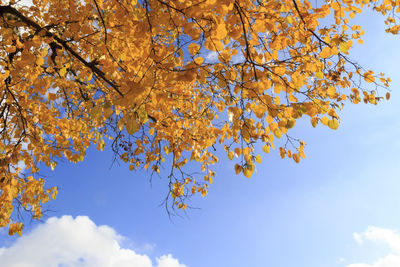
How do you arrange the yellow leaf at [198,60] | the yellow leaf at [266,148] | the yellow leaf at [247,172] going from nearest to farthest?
the yellow leaf at [198,60] < the yellow leaf at [247,172] < the yellow leaf at [266,148]

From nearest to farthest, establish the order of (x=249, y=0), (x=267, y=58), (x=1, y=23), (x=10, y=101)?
(x=267, y=58), (x=249, y=0), (x=1, y=23), (x=10, y=101)

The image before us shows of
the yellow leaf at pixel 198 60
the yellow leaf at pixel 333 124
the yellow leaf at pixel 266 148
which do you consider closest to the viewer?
the yellow leaf at pixel 198 60

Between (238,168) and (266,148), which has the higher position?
(266,148)

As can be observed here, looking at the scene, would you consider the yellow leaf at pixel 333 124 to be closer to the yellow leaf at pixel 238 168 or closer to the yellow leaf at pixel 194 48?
the yellow leaf at pixel 238 168

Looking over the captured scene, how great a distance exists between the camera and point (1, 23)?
3.85 meters

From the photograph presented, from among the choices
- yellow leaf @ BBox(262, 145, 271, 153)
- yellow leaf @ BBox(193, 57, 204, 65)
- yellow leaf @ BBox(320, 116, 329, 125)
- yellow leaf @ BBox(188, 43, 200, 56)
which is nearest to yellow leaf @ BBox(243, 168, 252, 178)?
yellow leaf @ BBox(262, 145, 271, 153)

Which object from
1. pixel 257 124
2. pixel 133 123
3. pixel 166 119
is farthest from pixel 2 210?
pixel 257 124

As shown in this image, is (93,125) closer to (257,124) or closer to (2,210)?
(2,210)

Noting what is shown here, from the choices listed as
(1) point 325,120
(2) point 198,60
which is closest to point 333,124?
(1) point 325,120

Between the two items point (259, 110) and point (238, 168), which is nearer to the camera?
point (259, 110)

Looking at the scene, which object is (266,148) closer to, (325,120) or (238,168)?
(238,168)

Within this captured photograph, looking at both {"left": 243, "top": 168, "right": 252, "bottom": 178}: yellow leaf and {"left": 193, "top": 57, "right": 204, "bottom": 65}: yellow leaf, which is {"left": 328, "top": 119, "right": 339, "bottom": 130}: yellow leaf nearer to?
{"left": 243, "top": 168, "right": 252, "bottom": 178}: yellow leaf

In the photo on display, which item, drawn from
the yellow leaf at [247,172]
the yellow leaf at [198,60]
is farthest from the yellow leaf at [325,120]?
the yellow leaf at [198,60]

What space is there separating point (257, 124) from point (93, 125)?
5166 millimetres
